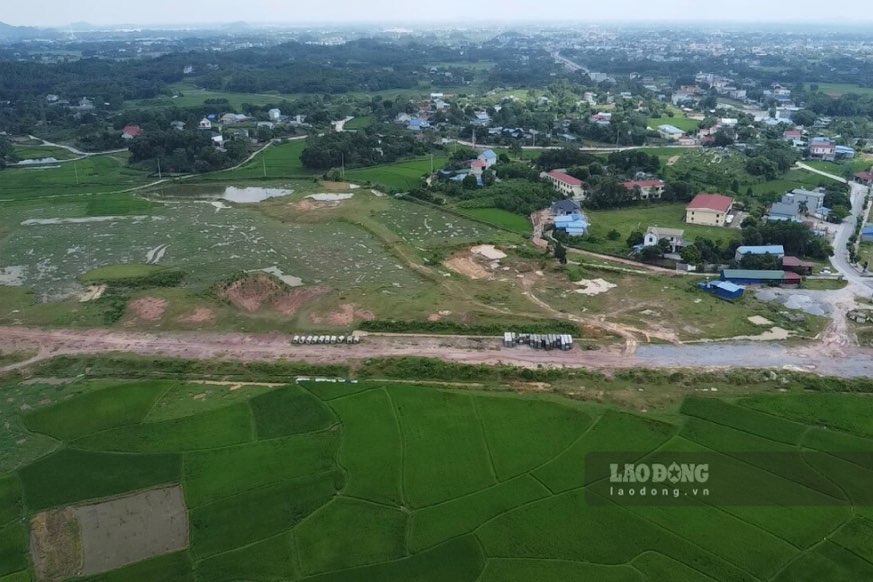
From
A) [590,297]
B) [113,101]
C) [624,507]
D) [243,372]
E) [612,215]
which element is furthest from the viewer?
[113,101]

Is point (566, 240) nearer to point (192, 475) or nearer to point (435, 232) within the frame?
point (435, 232)

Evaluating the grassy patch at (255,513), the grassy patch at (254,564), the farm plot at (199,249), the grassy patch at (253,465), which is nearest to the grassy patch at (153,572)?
the grassy patch at (254,564)

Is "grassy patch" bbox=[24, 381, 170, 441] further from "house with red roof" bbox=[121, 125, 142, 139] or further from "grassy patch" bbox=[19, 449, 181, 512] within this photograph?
"house with red roof" bbox=[121, 125, 142, 139]

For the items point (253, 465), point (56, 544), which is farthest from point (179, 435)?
point (56, 544)

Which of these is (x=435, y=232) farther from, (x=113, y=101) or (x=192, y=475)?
(x=113, y=101)

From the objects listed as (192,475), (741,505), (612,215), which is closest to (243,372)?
(192,475)

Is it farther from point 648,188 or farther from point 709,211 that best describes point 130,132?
point 709,211

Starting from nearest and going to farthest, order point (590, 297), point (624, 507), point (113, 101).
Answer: point (624, 507)
point (590, 297)
point (113, 101)

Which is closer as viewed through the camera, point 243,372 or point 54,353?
point 243,372
